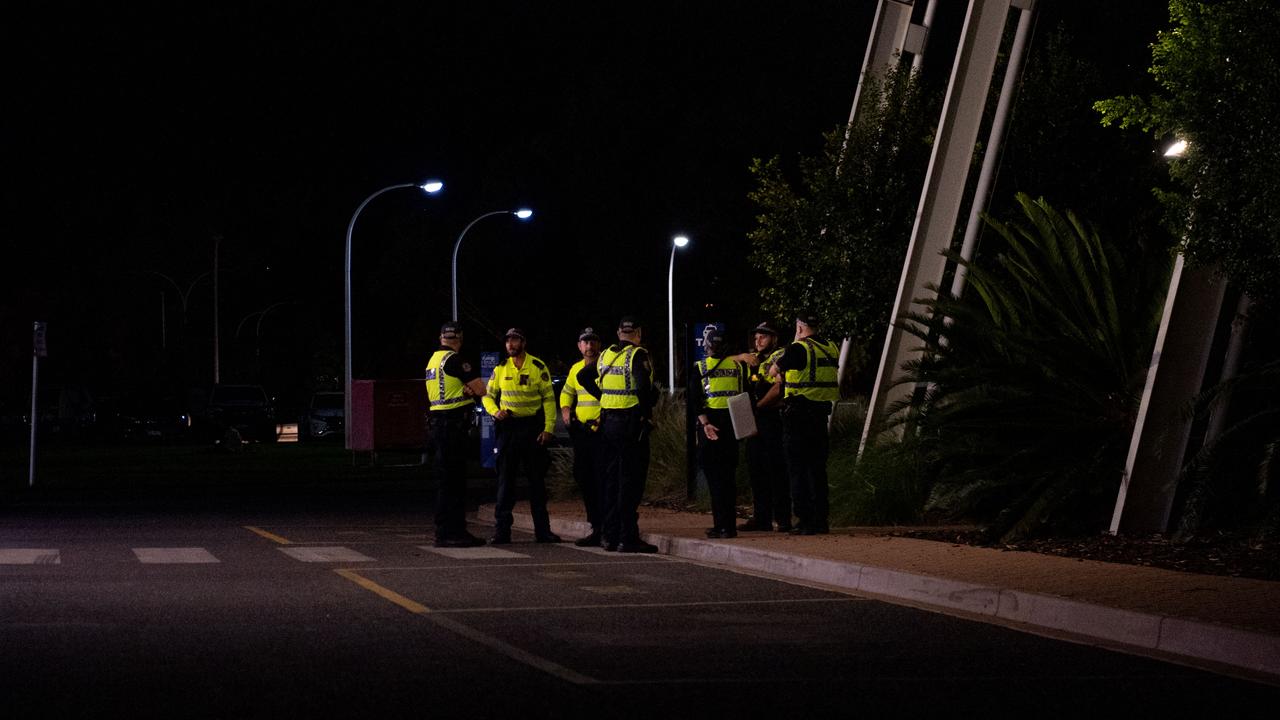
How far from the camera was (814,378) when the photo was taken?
16062 mm

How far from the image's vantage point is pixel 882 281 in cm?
2230

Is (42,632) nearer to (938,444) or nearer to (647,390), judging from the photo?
(647,390)

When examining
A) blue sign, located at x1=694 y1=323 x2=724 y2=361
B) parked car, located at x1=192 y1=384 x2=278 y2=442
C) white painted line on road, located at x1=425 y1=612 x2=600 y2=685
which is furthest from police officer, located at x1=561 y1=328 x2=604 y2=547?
parked car, located at x1=192 y1=384 x2=278 y2=442

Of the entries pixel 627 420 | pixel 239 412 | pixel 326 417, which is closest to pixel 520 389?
pixel 627 420

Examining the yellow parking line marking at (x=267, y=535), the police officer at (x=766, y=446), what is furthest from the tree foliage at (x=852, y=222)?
the yellow parking line marking at (x=267, y=535)

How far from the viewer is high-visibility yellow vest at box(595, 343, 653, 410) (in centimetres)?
1586

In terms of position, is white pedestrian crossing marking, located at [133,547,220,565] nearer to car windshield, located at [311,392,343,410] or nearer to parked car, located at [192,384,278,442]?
parked car, located at [192,384,278,442]

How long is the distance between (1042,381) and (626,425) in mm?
3596

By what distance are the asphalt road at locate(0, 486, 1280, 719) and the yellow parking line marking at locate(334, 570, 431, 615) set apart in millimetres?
26

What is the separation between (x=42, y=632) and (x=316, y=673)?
236cm

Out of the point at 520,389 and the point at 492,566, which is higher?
the point at 520,389

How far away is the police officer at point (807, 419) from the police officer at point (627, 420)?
1222 mm

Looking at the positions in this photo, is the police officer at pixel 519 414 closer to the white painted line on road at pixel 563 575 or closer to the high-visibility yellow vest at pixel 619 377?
the high-visibility yellow vest at pixel 619 377

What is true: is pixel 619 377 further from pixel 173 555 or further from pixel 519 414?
pixel 173 555
